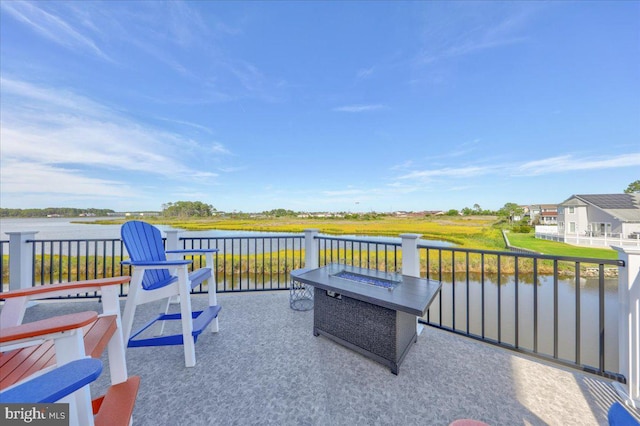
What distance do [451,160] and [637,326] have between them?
54.6ft

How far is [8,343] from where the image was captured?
2.47ft

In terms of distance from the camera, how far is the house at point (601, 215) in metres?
16.5

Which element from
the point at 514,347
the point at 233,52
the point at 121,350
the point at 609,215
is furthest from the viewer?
the point at 609,215

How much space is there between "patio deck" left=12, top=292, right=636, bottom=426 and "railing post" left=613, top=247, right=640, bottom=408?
0.44 ft

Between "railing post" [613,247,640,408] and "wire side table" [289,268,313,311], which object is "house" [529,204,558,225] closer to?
"railing post" [613,247,640,408]

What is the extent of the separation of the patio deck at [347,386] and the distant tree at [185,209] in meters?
19.5

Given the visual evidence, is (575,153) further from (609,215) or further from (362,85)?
(362,85)

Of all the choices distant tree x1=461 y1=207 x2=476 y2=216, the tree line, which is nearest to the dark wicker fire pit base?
the tree line

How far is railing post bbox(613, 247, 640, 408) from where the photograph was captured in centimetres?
156

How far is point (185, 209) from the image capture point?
792 inches

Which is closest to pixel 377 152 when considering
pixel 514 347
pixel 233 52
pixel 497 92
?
pixel 497 92

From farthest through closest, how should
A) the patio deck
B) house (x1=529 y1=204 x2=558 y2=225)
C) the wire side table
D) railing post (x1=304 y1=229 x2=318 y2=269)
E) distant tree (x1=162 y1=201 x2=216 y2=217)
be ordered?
house (x1=529 y1=204 x2=558 y2=225) → distant tree (x1=162 y1=201 x2=216 y2=217) → railing post (x1=304 y1=229 x2=318 y2=269) → the wire side table → the patio deck

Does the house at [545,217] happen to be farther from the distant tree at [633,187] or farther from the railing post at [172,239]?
the railing post at [172,239]

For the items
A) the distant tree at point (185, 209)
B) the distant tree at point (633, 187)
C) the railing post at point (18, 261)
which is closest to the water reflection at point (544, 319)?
the railing post at point (18, 261)
